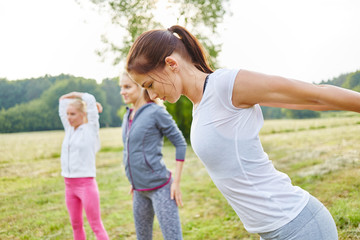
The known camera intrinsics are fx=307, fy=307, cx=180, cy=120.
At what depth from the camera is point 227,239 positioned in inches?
Result: 134

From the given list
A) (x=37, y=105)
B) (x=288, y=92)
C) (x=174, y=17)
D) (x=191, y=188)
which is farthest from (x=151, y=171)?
(x=174, y=17)

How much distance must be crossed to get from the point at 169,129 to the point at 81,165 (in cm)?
106

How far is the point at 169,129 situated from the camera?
2.54m

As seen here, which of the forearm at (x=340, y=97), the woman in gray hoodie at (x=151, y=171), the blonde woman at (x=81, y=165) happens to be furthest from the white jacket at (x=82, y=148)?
the forearm at (x=340, y=97)

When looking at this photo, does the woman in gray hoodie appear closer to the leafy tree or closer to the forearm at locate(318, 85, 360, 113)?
the forearm at locate(318, 85, 360, 113)

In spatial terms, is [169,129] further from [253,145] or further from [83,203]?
[253,145]

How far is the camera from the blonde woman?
2.90 m

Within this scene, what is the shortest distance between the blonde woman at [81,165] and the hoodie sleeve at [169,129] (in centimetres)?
98

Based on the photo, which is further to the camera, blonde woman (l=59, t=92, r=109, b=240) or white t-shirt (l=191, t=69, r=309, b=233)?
blonde woman (l=59, t=92, r=109, b=240)

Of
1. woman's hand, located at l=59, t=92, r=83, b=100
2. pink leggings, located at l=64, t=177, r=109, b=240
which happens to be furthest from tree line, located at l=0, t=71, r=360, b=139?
pink leggings, located at l=64, t=177, r=109, b=240

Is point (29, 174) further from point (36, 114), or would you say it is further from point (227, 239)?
point (227, 239)

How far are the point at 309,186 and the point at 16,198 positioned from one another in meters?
4.17

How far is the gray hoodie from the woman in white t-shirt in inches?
49.8

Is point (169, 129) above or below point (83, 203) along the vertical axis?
above
